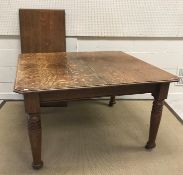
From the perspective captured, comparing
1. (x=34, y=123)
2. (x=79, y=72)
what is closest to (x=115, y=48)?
(x=79, y=72)

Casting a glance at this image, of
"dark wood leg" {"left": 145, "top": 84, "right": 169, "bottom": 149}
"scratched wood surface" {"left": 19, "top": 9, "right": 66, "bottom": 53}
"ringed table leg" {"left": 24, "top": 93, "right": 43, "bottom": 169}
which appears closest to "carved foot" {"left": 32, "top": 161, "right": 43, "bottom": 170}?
"ringed table leg" {"left": 24, "top": 93, "right": 43, "bottom": 169}

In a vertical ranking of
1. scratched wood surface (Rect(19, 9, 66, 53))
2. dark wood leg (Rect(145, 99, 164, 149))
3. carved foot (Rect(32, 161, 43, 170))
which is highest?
scratched wood surface (Rect(19, 9, 66, 53))

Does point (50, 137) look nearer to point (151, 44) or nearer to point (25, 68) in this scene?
point (25, 68)

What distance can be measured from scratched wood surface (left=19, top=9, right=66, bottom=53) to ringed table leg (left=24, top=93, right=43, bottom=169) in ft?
3.50

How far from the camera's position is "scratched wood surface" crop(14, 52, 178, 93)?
1.40m

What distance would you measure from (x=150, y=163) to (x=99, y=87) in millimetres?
714

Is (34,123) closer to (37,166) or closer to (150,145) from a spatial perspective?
(37,166)

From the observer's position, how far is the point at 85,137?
200 centimetres

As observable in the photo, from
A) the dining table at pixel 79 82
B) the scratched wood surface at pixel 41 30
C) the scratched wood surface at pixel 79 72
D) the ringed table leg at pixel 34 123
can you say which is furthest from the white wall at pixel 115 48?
the ringed table leg at pixel 34 123

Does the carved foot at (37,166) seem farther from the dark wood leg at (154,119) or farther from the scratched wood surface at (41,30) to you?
the scratched wood surface at (41,30)

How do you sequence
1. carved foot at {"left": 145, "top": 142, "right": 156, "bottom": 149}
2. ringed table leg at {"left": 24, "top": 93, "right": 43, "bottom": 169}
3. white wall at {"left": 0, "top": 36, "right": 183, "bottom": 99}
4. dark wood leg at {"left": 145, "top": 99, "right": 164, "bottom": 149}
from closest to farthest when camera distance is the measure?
ringed table leg at {"left": 24, "top": 93, "right": 43, "bottom": 169} < dark wood leg at {"left": 145, "top": 99, "right": 164, "bottom": 149} < carved foot at {"left": 145, "top": 142, "right": 156, "bottom": 149} < white wall at {"left": 0, "top": 36, "right": 183, "bottom": 99}

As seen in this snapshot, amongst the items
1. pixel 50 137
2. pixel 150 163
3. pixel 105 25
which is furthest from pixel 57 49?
pixel 150 163

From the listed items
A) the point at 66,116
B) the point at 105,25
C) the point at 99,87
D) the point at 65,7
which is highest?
the point at 65,7

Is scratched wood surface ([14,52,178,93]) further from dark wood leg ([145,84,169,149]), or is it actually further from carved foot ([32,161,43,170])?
carved foot ([32,161,43,170])
